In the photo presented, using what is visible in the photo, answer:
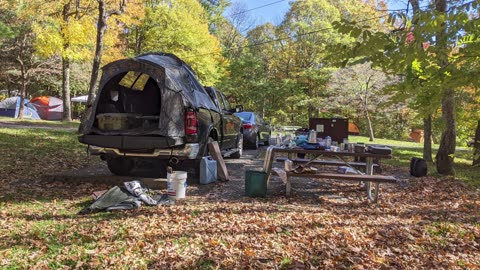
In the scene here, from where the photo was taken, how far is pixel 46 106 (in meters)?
31.7

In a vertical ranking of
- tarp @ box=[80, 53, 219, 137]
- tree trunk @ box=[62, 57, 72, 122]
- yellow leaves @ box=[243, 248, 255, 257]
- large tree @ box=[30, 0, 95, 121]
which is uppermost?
large tree @ box=[30, 0, 95, 121]

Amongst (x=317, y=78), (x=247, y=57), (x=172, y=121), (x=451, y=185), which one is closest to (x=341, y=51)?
(x=172, y=121)

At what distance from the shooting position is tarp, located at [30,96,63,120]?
104 feet

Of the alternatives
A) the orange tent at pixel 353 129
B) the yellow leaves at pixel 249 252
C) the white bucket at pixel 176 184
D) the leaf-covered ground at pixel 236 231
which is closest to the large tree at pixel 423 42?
the leaf-covered ground at pixel 236 231

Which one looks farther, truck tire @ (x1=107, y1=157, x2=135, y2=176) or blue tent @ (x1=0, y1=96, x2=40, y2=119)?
blue tent @ (x1=0, y1=96, x2=40, y2=119)

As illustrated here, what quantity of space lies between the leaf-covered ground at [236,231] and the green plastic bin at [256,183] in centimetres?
16

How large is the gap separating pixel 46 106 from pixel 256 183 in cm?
3141

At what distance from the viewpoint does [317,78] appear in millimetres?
29781

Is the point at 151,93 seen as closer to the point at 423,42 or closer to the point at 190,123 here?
the point at 190,123

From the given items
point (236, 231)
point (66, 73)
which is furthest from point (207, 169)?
point (66, 73)

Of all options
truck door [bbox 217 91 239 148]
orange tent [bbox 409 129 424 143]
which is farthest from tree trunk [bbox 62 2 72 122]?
orange tent [bbox 409 129 424 143]

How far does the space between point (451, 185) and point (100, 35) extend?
12.7 m

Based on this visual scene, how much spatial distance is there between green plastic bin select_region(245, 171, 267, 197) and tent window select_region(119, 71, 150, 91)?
2.90 m

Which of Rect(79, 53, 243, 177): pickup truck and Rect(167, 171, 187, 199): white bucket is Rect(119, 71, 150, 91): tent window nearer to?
Rect(79, 53, 243, 177): pickup truck
